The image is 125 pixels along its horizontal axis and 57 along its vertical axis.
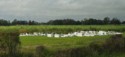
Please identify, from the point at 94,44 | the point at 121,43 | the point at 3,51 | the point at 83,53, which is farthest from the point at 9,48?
the point at 121,43

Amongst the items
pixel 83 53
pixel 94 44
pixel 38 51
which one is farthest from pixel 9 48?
pixel 94 44

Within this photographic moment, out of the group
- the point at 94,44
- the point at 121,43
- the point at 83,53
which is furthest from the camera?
the point at 121,43

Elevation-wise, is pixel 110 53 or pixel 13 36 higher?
pixel 13 36

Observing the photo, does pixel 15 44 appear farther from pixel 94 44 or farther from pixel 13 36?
pixel 94 44

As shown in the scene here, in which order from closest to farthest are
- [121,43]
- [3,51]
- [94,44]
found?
[3,51], [94,44], [121,43]

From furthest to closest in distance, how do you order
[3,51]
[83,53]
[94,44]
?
[94,44] < [83,53] < [3,51]

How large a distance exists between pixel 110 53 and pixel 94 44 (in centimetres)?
124

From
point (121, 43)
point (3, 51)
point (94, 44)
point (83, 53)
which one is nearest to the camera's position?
point (3, 51)

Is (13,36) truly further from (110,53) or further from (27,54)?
(110,53)

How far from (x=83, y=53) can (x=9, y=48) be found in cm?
427

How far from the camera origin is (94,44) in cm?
2086

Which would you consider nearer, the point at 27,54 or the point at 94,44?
the point at 27,54

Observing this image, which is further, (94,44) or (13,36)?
(94,44)

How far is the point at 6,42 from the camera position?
17.8 meters
